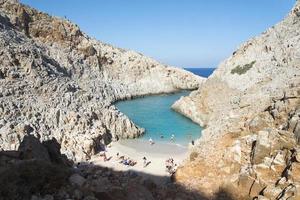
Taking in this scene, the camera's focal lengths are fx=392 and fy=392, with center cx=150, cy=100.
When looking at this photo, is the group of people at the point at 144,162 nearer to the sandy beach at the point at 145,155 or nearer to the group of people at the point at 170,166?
the group of people at the point at 170,166

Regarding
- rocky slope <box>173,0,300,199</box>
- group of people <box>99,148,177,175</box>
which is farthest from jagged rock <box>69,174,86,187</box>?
group of people <box>99,148,177,175</box>

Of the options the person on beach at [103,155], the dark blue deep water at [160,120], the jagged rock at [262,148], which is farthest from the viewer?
the dark blue deep water at [160,120]

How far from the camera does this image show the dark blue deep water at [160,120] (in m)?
45.8

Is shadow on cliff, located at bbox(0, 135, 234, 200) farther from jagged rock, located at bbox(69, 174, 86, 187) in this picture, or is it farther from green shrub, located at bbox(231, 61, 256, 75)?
green shrub, located at bbox(231, 61, 256, 75)

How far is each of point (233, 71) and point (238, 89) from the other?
4.46m

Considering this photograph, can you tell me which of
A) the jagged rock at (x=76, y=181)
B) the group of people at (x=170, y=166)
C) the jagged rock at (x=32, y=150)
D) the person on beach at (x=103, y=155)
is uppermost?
the jagged rock at (x=32, y=150)

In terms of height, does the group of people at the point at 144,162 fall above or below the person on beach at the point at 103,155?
below

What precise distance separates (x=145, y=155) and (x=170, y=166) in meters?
5.02

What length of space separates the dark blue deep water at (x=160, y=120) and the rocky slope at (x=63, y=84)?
338 centimetres

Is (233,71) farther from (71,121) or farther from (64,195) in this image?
(64,195)

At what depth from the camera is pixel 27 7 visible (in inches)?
3206

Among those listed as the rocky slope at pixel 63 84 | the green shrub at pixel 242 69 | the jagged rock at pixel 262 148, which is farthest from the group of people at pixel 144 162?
the green shrub at pixel 242 69

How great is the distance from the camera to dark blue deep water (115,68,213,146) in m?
45.8

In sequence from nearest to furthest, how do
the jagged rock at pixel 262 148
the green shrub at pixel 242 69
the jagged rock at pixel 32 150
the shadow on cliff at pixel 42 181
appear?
the shadow on cliff at pixel 42 181
the jagged rock at pixel 32 150
the jagged rock at pixel 262 148
the green shrub at pixel 242 69
